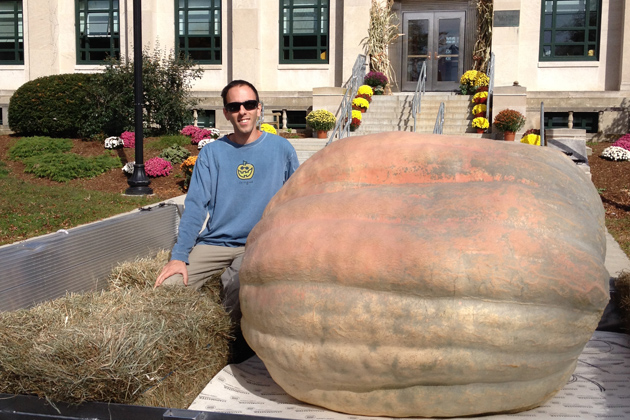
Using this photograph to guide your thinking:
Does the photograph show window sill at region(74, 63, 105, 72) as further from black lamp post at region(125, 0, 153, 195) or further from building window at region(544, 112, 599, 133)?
building window at region(544, 112, 599, 133)

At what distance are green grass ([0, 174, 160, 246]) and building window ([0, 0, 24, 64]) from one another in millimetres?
11761

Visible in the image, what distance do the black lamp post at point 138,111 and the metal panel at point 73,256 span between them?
5.86 meters

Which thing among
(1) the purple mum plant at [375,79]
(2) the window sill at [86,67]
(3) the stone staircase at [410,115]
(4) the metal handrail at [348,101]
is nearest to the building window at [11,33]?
(2) the window sill at [86,67]

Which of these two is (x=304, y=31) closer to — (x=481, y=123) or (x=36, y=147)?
(x=481, y=123)

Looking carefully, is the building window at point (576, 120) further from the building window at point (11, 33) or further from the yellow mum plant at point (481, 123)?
the building window at point (11, 33)

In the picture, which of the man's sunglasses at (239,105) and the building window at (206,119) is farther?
the building window at (206,119)

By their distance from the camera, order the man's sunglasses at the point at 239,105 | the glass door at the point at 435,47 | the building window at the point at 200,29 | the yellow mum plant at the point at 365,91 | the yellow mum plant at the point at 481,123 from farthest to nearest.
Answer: the building window at the point at 200,29
the glass door at the point at 435,47
the yellow mum plant at the point at 365,91
the yellow mum plant at the point at 481,123
the man's sunglasses at the point at 239,105

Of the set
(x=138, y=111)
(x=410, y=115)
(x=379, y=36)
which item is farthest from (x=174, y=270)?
(x=379, y=36)

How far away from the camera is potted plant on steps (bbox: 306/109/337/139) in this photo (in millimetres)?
14734

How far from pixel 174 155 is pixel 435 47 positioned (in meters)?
10.4

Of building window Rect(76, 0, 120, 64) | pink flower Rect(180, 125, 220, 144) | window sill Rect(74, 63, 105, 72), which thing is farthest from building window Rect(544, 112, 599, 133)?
window sill Rect(74, 63, 105, 72)

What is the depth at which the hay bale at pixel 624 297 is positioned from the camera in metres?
3.98

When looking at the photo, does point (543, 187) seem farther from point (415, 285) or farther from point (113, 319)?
point (113, 319)

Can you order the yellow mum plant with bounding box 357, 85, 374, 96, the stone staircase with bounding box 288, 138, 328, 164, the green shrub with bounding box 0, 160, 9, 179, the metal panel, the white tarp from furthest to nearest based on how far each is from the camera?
the yellow mum plant with bounding box 357, 85, 374, 96
the stone staircase with bounding box 288, 138, 328, 164
the green shrub with bounding box 0, 160, 9, 179
the metal panel
the white tarp
